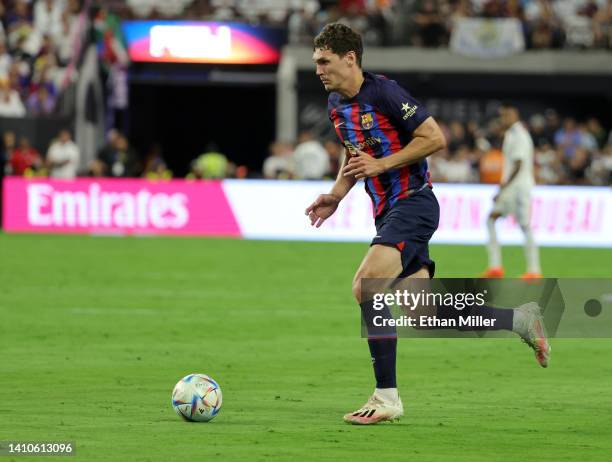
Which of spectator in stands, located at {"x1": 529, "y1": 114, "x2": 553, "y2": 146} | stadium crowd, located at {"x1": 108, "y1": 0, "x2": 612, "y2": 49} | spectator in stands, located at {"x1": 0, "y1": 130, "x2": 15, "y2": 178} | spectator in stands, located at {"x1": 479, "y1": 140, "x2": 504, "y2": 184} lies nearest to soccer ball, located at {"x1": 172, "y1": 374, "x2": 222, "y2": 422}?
spectator in stands, located at {"x1": 479, "y1": 140, "x2": 504, "y2": 184}

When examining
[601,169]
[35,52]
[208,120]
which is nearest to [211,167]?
[35,52]

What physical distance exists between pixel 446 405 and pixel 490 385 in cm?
110

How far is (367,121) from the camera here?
333 inches

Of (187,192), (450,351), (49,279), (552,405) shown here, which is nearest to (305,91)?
(187,192)

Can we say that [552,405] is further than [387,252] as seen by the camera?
Yes

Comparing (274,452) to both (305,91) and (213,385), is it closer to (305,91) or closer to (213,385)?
(213,385)

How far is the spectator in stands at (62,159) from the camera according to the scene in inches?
1170

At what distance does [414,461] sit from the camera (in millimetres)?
7121

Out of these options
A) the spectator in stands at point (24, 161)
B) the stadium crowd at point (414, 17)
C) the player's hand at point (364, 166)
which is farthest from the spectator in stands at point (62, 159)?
the player's hand at point (364, 166)

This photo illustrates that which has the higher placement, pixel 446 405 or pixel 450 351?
pixel 446 405

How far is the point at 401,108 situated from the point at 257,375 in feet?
9.81

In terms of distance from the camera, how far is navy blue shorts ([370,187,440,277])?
27.6 ft

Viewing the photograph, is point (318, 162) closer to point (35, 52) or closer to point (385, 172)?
point (35, 52)

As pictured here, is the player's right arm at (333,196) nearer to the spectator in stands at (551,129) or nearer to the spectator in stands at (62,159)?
the spectator in stands at (62,159)
